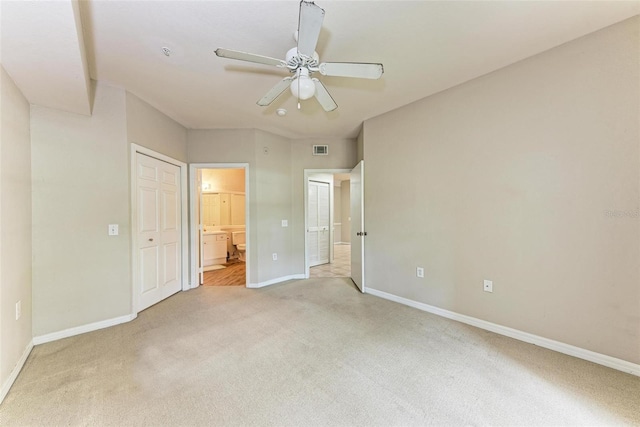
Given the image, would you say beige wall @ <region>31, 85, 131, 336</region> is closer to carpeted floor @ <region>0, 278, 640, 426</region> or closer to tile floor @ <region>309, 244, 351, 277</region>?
carpeted floor @ <region>0, 278, 640, 426</region>

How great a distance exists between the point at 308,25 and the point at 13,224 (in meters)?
2.61

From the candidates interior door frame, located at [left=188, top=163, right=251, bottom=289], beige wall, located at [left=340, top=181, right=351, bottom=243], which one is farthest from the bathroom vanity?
beige wall, located at [left=340, top=181, right=351, bottom=243]

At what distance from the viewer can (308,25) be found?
136 centimetres

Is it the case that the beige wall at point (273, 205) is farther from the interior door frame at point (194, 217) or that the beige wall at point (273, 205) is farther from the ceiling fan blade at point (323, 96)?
the ceiling fan blade at point (323, 96)

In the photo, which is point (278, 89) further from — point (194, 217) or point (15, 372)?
point (15, 372)

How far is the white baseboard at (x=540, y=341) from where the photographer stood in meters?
1.86

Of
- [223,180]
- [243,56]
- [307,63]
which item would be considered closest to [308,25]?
[307,63]

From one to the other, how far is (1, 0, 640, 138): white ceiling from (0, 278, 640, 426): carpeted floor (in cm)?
224

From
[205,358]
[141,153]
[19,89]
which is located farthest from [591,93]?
[19,89]

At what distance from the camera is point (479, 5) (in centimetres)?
166

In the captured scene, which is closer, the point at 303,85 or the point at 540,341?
the point at 303,85

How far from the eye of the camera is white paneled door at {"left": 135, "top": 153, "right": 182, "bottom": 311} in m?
3.02

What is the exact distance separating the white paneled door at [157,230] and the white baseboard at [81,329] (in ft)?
0.75

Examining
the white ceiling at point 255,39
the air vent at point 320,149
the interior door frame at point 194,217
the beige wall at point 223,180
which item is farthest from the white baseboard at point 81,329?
the beige wall at point 223,180
